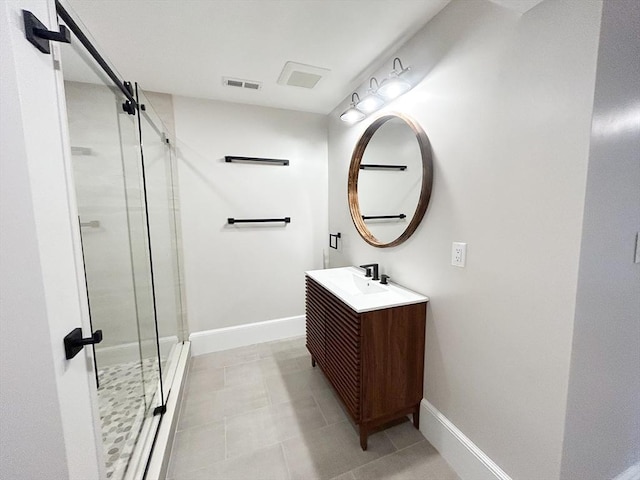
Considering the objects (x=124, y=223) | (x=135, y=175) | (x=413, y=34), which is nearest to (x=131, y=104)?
(x=135, y=175)

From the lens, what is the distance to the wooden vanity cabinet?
4.67 ft

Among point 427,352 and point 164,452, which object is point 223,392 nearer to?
point 164,452

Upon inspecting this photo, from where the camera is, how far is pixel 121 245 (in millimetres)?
1513

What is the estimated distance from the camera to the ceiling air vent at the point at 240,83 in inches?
78.6

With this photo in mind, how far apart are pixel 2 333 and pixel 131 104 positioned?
55.6 inches

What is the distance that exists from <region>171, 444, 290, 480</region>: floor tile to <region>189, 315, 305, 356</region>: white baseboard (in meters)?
1.23

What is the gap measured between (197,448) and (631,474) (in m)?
2.13

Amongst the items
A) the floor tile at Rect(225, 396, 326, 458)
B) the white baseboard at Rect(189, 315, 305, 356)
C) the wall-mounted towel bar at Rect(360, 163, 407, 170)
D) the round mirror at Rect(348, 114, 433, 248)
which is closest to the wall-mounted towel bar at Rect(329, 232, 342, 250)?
the round mirror at Rect(348, 114, 433, 248)

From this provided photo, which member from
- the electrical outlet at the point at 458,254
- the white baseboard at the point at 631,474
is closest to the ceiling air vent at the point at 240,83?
the electrical outlet at the point at 458,254

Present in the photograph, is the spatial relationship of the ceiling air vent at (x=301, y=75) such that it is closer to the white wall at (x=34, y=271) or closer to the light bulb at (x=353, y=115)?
the light bulb at (x=353, y=115)

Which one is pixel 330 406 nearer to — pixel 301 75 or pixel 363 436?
pixel 363 436

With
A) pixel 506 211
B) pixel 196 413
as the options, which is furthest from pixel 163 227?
pixel 506 211

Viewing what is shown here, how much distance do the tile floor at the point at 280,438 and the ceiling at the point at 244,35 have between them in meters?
2.05

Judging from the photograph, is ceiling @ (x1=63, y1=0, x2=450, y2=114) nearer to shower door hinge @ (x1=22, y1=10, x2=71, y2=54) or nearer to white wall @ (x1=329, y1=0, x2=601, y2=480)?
white wall @ (x1=329, y1=0, x2=601, y2=480)
